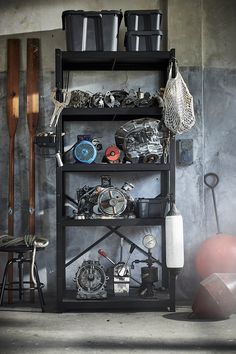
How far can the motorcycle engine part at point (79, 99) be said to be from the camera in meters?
5.34

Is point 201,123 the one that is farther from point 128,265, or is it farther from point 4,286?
point 4,286

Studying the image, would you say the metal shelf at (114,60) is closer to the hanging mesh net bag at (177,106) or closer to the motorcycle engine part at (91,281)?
the hanging mesh net bag at (177,106)

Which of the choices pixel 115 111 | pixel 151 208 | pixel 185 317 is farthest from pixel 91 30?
pixel 185 317

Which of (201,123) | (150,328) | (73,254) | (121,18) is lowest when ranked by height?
(150,328)

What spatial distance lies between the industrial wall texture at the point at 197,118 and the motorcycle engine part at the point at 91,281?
1.82 ft

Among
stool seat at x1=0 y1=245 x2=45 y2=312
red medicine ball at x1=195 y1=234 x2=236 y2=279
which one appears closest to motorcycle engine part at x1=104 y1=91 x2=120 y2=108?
stool seat at x1=0 y1=245 x2=45 y2=312

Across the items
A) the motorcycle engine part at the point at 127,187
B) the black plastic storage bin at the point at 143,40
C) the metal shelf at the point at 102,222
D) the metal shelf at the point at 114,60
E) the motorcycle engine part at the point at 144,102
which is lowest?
the metal shelf at the point at 102,222

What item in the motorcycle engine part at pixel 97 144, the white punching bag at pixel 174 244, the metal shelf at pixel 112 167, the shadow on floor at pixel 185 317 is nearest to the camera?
the shadow on floor at pixel 185 317

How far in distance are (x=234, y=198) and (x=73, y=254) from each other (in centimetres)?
169

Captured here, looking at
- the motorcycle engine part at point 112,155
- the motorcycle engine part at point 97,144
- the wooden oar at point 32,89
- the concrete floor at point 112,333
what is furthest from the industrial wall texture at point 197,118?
the concrete floor at point 112,333

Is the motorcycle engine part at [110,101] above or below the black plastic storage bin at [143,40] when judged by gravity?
below

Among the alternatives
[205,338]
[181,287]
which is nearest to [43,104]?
[181,287]

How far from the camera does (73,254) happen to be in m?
5.89

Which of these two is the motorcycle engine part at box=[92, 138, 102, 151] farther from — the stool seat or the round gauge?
the stool seat
